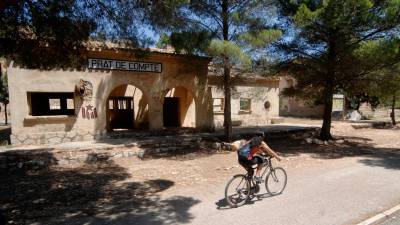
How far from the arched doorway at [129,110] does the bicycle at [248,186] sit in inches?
496

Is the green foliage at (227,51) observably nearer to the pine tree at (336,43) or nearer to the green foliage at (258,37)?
the green foliage at (258,37)

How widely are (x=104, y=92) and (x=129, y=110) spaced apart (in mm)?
5042

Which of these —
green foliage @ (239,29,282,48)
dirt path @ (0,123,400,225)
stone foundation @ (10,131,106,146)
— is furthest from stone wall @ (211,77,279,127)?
dirt path @ (0,123,400,225)

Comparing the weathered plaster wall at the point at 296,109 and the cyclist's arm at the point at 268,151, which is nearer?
the cyclist's arm at the point at 268,151

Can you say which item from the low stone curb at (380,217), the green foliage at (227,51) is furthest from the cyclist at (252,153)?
the green foliage at (227,51)

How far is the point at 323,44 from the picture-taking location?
13.8 metres

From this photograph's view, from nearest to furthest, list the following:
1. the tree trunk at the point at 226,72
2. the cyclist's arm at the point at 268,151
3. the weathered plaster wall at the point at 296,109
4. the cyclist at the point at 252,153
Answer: the cyclist at the point at 252,153 < the cyclist's arm at the point at 268,151 < the tree trunk at the point at 226,72 < the weathered plaster wall at the point at 296,109

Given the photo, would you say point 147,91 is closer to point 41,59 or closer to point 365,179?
point 41,59

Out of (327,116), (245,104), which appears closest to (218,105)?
(245,104)

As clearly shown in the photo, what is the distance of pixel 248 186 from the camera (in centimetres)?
624

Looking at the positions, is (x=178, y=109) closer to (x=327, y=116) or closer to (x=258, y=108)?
(x=258, y=108)

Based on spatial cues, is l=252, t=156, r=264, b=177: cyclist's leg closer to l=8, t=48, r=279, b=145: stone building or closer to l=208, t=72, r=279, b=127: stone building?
l=8, t=48, r=279, b=145: stone building

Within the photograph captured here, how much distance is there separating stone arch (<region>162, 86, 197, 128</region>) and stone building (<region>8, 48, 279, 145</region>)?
0.89 ft

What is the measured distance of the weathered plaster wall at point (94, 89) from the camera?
12383mm
